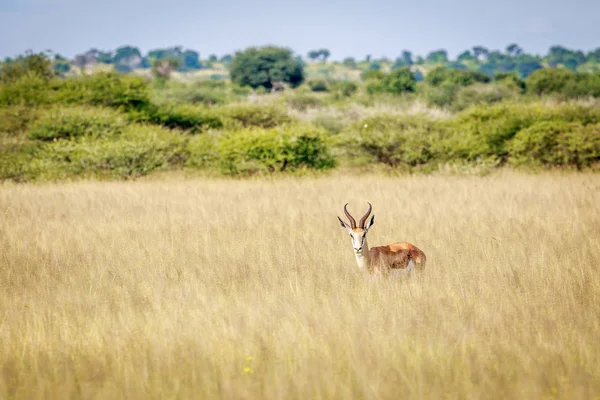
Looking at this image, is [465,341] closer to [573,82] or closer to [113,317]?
[113,317]

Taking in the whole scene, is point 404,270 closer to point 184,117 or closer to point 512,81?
point 184,117

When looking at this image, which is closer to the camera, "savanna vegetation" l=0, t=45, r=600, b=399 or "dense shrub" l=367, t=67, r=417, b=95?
"savanna vegetation" l=0, t=45, r=600, b=399

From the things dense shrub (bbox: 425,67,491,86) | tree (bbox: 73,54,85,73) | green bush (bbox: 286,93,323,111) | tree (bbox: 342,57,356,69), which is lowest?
green bush (bbox: 286,93,323,111)

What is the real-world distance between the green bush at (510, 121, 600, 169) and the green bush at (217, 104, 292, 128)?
43.2ft

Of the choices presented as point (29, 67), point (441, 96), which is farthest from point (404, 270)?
point (441, 96)

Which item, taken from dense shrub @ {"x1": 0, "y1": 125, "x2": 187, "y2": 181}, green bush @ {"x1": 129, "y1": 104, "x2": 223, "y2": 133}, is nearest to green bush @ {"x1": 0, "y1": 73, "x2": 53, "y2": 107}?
green bush @ {"x1": 129, "y1": 104, "x2": 223, "y2": 133}

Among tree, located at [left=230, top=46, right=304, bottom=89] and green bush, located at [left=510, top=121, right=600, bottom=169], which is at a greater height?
tree, located at [left=230, top=46, right=304, bottom=89]

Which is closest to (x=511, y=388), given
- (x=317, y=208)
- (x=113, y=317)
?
(x=113, y=317)

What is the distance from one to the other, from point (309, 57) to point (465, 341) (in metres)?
192

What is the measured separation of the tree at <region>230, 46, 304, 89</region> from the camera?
231ft

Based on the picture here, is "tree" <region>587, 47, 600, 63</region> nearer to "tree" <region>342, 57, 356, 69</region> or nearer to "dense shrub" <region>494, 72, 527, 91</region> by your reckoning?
"tree" <region>342, 57, 356, 69</region>

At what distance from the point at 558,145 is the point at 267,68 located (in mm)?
54255

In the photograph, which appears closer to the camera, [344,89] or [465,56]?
[344,89]

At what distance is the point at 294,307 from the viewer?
5812mm
